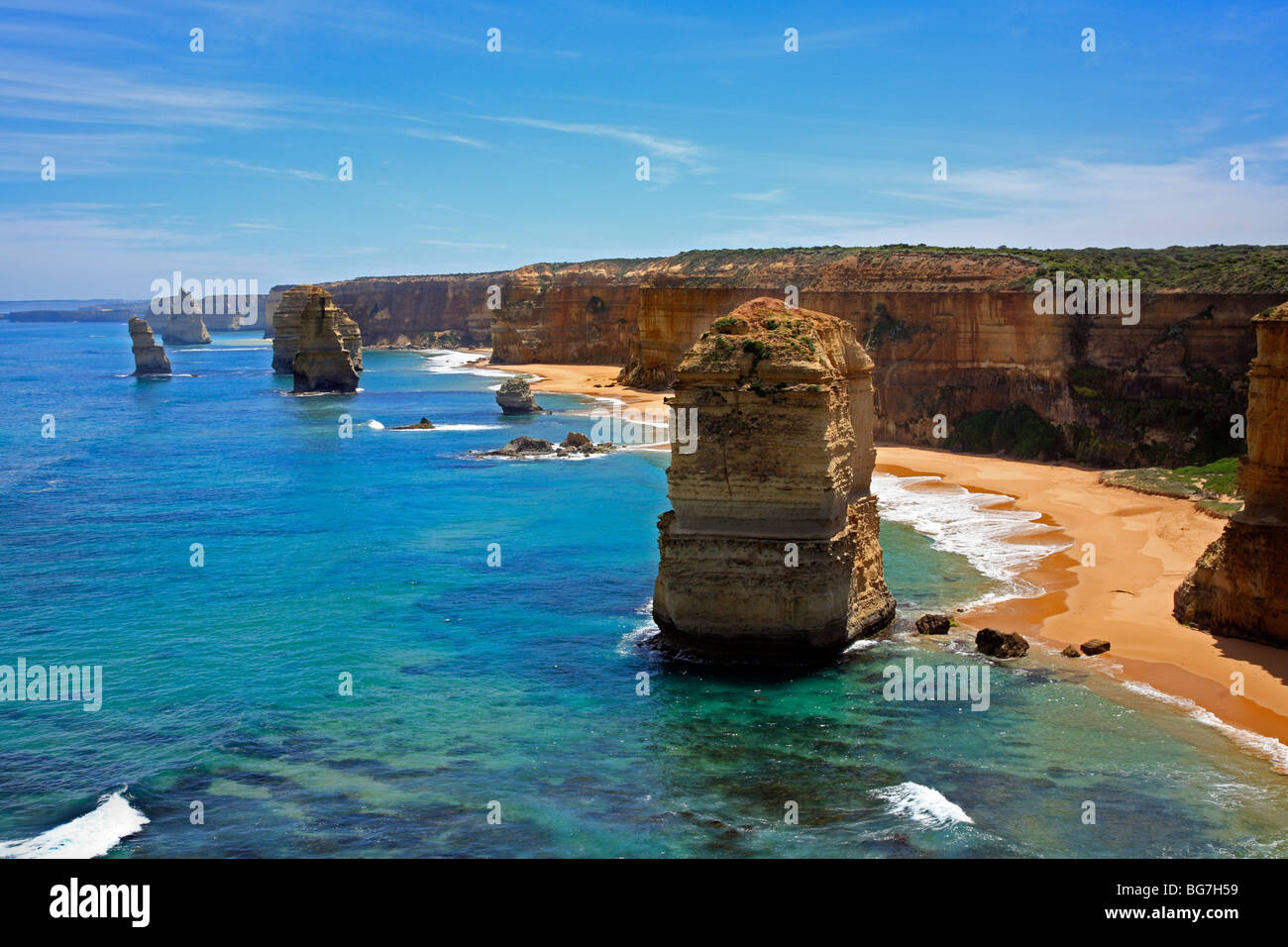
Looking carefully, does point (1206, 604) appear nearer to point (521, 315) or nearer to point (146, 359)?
point (521, 315)

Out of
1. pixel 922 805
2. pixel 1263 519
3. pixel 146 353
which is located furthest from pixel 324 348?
pixel 922 805

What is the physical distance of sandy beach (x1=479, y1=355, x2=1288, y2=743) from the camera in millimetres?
18516

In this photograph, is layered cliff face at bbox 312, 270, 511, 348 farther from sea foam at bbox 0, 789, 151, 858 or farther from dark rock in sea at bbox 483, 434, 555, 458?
sea foam at bbox 0, 789, 151, 858

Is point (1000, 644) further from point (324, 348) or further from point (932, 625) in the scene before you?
point (324, 348)

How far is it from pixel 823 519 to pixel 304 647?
1120 centimetres

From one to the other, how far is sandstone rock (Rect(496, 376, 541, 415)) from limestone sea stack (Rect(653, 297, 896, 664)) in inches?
1835

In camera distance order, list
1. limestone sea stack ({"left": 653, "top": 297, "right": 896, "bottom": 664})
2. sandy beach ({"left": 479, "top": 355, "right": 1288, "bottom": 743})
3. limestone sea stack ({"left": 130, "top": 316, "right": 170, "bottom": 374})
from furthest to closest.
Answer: limestone sea stack ({"left": 130, "top": 316, "right": 170, "bottom": 374}) → limestone sea stack ({"left": 653, "top": 297, "right": 896, "bottom": 664}) → sandy beach ({"left": 479, "top": 355, "right": 1288, "bottom": 743})

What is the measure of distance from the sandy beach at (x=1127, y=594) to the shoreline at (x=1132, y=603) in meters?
0.03

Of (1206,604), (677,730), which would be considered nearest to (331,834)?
(677,730)

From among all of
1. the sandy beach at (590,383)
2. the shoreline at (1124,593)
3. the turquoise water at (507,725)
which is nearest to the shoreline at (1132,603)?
the shoreline at (1124,593)

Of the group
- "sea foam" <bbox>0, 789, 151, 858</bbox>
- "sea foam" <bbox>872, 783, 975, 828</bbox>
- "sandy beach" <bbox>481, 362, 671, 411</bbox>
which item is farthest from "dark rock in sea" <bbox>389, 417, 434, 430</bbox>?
"sea foam" <bbox>872, 783, 975, 828</bbox>

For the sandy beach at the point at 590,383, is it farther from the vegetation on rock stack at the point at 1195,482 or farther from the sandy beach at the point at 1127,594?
the vegetation on rock stack at the point at 1195,482

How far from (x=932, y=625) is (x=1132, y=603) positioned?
5.08 metres

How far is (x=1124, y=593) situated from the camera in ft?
79.2
